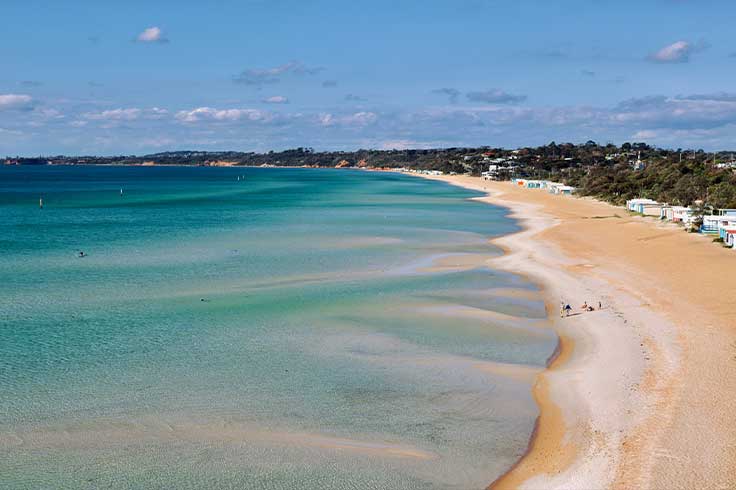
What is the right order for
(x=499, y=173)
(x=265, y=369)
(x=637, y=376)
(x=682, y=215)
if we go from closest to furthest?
(x=637, y=376)
(x=265, y=369)
(x=682, y=215)
(x=499, y=173)

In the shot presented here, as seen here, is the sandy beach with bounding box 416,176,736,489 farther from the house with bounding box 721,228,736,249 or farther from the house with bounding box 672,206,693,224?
the house with bounding box 672,206,693,224

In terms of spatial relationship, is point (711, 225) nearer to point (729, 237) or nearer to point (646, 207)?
point (729, 237)

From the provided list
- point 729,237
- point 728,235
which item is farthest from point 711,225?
point 729,237

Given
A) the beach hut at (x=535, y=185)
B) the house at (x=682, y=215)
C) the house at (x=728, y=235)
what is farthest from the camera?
the beach hut at (x=535, y=185)

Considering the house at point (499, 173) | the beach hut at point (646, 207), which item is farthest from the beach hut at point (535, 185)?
the beach hut at point (646, 207)

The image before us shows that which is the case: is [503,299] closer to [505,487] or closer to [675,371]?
[675,371]

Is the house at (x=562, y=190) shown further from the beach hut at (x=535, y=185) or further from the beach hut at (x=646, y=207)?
the beach hut at (x=646, y=207)

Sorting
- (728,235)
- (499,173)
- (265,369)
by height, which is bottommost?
(265,369)
